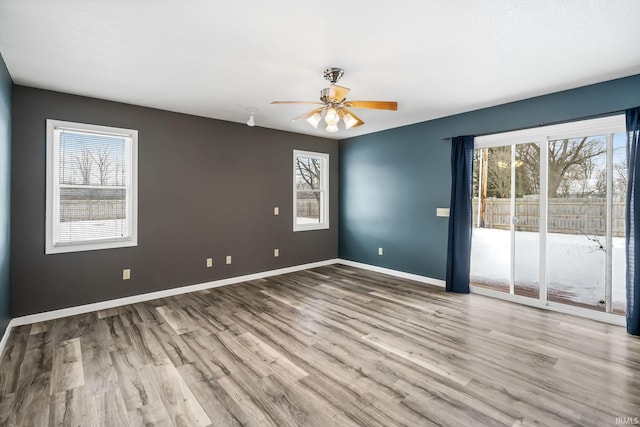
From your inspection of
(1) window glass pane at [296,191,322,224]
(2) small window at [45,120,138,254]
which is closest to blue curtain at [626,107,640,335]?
(1) window glass pane at [296,191,322,224]

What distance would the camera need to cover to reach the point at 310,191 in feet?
20.3

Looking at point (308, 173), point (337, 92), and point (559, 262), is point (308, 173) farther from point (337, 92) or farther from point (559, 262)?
point (559, 262)

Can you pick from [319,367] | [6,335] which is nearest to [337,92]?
[319,367]

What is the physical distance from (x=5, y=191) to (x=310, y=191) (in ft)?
14.1

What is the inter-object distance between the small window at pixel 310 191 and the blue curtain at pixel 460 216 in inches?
102

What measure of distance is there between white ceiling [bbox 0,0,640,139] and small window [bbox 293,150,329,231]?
225 centimetres

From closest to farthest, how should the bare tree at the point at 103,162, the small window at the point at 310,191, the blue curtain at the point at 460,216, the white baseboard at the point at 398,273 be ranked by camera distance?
the bare tree at the point at 103,162 → the blue curtain at the point at 460,216 → the white baseboard at the point at 398,273 → the small window at the point at 310,191

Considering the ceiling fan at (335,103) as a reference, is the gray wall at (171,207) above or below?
below

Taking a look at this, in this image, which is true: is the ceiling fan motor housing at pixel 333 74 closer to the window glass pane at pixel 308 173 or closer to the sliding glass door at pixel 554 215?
the sliding glass door at pixel 554 215

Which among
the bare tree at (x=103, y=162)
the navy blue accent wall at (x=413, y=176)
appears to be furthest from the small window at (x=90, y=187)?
the navy blue accent wall at (x=413, y=176)

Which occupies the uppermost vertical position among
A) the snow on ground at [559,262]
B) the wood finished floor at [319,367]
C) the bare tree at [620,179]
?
the bare tree at [620,179]

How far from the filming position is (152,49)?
2596mm

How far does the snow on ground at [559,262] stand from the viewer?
3.40m

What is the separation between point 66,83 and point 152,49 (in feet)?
4.95
